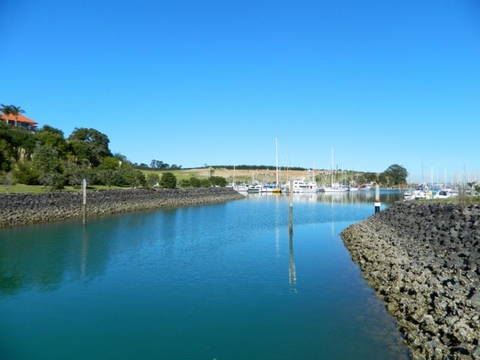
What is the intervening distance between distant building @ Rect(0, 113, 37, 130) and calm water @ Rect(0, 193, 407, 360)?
68.2 metres

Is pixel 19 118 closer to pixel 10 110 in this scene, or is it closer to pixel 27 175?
pixel 10 110

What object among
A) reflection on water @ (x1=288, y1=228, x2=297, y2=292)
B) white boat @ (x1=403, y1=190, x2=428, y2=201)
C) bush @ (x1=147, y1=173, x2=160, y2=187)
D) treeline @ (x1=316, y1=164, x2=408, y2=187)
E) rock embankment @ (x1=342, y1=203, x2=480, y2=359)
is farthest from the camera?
treeline @ (x1=316, y1=164, x2=408, y2=187)

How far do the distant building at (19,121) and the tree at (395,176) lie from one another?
4610 inches

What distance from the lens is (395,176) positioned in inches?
6038

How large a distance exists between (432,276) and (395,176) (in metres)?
150

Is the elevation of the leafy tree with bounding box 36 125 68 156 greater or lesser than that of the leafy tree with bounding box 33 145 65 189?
greater

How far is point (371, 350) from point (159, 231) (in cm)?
2370

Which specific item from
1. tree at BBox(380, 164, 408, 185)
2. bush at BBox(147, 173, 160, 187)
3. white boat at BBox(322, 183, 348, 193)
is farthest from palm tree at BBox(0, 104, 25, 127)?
tree at BBox(380, 164, 408, 185)

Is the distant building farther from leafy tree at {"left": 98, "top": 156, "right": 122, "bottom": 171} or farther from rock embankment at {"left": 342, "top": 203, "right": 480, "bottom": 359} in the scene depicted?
rock embankment at {"left": 342, "top": 203, "right": 480, "bottom": 359}

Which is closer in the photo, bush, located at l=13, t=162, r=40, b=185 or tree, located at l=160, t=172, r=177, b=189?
bush, located at l=13, t=162, r=40, b=185

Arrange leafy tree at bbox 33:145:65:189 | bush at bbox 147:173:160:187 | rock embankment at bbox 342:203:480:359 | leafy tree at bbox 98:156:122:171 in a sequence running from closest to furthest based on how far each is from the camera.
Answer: rock embankment at bbox 342:203:480:359, leafy tree at bbox 33:145:65:189, bush at bbox 147:173:160:187, leafy tree at bbox 98:156:122:171

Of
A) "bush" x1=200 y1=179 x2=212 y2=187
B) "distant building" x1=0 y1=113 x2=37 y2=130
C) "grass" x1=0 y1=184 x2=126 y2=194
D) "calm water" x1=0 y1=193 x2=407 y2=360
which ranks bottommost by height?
"calm water" x1=0 y1=193 x2=407 y2=360

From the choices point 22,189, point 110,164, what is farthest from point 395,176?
point 22,189

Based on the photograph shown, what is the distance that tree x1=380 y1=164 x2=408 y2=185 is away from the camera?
152250mm
